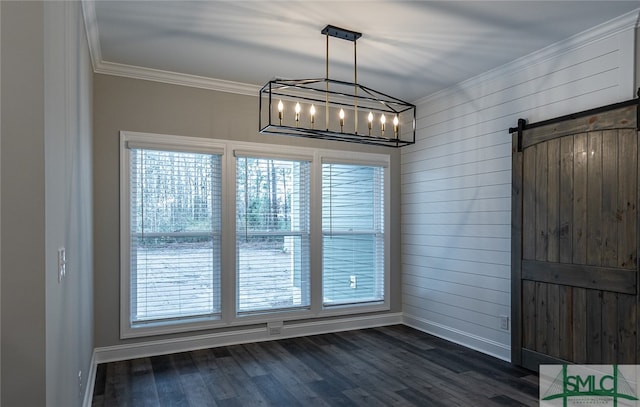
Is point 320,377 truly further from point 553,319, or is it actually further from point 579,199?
point 579,199

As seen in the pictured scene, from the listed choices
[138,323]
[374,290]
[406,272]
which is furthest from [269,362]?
[406,272]

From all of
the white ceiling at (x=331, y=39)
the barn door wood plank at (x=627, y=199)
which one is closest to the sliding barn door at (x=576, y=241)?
the barn door wood plank at (x=627, y=199)

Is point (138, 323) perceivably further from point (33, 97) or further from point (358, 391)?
point (33, 97)

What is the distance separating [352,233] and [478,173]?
164 cm

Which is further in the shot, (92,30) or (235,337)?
(235,337)

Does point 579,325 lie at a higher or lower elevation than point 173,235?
lower

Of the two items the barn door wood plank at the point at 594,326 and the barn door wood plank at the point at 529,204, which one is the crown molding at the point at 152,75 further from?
the barn door wood plank at the point at 594,326

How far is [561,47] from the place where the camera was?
350 centimetres

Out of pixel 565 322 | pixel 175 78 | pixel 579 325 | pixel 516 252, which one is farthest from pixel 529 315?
pixel 175 78

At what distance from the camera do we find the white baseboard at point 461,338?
13.1 feet

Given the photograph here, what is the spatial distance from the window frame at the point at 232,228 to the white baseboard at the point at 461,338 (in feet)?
1.32

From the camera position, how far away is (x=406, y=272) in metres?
5.34

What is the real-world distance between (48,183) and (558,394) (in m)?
3.62

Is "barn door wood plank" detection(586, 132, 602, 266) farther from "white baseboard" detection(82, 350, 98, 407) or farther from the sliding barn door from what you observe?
"white baseboard" detection(82, 350, 98, 407)
